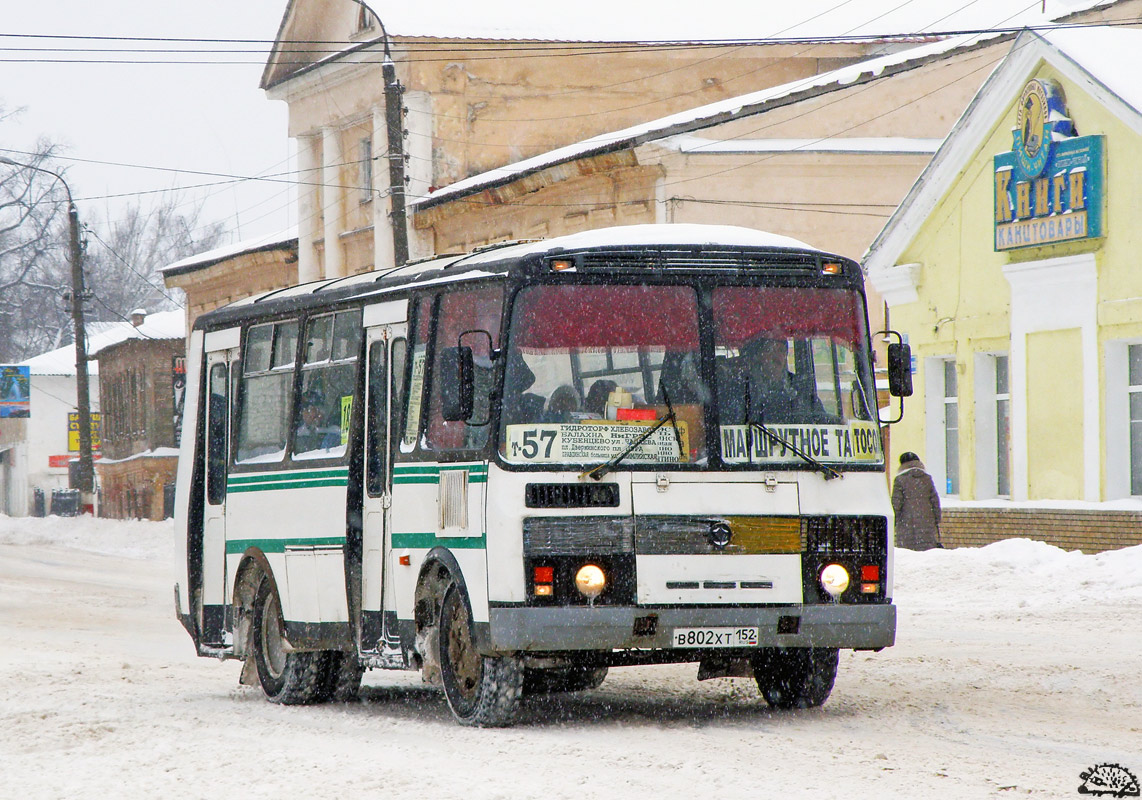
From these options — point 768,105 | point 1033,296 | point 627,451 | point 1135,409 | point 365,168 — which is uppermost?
point 365,168

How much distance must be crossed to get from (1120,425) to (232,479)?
527 inches

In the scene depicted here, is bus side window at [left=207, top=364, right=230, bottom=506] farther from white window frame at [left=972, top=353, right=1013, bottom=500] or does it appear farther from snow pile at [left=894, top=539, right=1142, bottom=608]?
white window frame at [left=972, top=353, right=1013, bottom=500]

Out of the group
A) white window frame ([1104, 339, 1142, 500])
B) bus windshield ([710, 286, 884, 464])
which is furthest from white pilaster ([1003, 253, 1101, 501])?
bus windshield ([710, 286, 884, 464])

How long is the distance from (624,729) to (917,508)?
1449cm

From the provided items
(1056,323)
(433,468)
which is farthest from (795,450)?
(1056,323)

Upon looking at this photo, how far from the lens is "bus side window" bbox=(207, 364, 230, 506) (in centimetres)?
1415

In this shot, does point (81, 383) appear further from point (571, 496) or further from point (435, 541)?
point (571, 496)

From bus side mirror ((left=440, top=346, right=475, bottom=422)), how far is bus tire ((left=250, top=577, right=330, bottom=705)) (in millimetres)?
3162

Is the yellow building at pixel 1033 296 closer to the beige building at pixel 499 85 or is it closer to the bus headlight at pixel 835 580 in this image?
the bus headlight at pixel 835 580

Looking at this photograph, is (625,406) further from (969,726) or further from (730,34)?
(730,34)

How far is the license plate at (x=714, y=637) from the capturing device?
10.4 meters

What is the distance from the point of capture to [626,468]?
34.1 ft

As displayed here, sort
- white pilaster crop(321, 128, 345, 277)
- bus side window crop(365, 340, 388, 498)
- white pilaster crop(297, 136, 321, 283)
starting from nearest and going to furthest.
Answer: bus side window crop(365, 340, 388, 498)
white pilaster crop(321, 128, 345, 277)
white pilaster crop(297, 136, 321, 283)

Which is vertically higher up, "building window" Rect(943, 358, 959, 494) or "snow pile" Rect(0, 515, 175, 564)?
"building window" Rect(943, 358, 959, 494)
